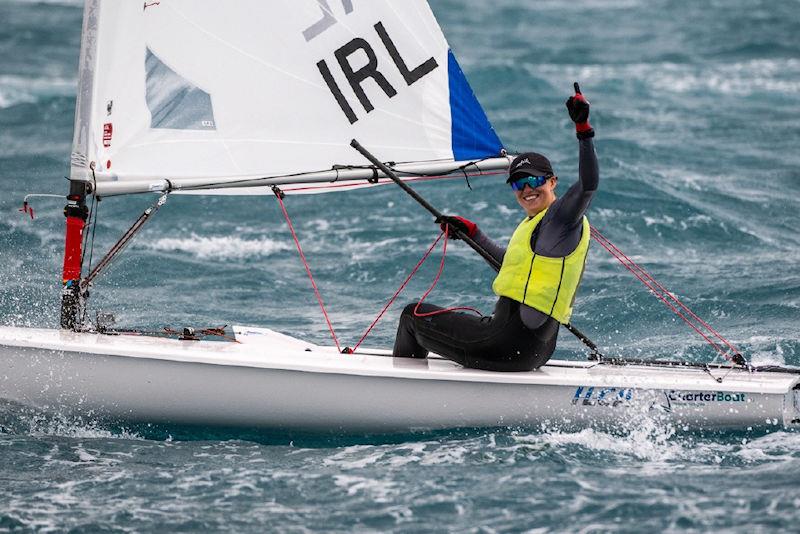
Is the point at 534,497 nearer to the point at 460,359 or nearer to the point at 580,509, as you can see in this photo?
the point at 580,509

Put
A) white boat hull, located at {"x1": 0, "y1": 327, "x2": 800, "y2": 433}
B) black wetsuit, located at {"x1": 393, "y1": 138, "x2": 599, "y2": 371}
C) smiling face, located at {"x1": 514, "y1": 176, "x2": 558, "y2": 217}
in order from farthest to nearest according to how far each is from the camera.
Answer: white boat hull, located at {"x1": 0, "y1": 327, "x2": 800, "y2": 433} → smiling face, located at {"x1": 514, "y1": 176, "x2": 558, "y2": 217} → black wetsuit, located at {"x1": 393, "y1": 138, "x2": 599, "y2": 371}

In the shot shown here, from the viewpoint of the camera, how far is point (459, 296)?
336 inches

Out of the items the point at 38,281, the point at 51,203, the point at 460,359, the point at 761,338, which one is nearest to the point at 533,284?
the point at 460,359

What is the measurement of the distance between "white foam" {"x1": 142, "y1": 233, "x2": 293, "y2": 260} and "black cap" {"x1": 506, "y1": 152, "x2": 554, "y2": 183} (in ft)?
13.7

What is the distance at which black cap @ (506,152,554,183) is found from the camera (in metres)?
5.55

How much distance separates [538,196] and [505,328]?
0.60 meters

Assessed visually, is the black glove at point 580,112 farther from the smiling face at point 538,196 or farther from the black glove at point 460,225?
the black glove at point 460,225

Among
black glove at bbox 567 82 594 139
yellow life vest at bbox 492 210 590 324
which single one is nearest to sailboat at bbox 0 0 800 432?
yellow life vest at bbox 492 210 590 324

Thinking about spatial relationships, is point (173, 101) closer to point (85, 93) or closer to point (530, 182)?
point (85, 93)

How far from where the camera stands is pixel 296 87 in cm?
623

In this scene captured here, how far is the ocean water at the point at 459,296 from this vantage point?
16.2 ft

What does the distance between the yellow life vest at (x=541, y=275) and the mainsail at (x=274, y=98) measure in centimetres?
77

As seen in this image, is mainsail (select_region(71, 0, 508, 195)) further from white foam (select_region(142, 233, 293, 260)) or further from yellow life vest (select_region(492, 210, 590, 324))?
white foam (select_region(142, 233, 293, 260))

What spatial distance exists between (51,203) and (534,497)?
6.82 metres
